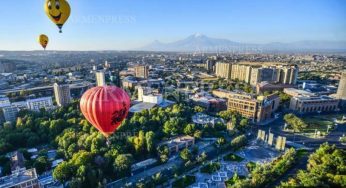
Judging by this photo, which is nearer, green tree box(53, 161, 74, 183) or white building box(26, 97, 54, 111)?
green tree box(53, 161, 74, 183)

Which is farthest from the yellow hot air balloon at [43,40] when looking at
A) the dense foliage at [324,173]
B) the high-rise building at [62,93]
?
the dense foliage at [324,173]

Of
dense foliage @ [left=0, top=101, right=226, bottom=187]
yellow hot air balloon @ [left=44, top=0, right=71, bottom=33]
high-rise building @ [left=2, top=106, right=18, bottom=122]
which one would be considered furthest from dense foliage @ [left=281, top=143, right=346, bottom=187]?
high-rise building @ [left=2, top=106, right=18, bottom=122]

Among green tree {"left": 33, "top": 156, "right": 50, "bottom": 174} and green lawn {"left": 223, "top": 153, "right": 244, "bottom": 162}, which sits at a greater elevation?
green tree {"left": 33, "top": 156, "right": 50, "bottom": 174}

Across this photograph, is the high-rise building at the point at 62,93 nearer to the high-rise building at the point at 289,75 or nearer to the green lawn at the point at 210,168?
the green lawn at the point at 210,168

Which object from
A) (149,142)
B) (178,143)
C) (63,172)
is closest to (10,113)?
(63,172)

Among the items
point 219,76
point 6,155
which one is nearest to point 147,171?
point 6,155

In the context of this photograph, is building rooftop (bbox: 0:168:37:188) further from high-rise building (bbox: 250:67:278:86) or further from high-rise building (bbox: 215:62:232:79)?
high-rise building (bbox: 215:62:232:79)
